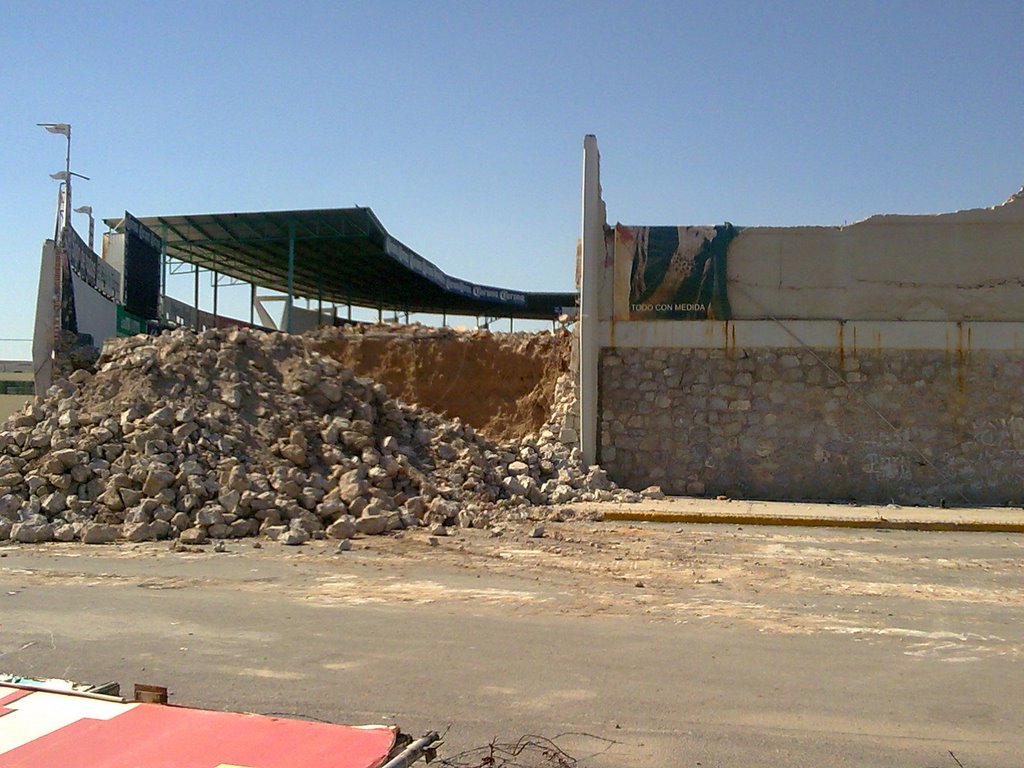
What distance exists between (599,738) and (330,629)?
113 inches

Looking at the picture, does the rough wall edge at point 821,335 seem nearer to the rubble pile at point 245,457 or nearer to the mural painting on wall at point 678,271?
the mural painting on wall at point 678,271

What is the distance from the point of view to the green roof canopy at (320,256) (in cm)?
2836

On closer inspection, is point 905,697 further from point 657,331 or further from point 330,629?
point 657,331

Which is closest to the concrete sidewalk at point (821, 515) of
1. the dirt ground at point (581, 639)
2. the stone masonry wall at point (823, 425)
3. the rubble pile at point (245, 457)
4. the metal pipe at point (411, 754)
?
the stone masonry wall at point (823, 425)

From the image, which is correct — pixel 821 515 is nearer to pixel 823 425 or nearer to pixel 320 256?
pixel 823 425

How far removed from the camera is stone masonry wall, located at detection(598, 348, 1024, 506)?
15.5 metres

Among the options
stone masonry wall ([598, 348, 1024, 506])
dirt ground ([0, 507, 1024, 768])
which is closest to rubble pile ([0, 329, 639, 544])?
dirt ground ([0, 507, 1024, 768])

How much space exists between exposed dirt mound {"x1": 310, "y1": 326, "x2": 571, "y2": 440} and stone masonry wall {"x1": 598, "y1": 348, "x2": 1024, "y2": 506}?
2.73m

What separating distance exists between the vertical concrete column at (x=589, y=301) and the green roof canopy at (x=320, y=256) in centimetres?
1233

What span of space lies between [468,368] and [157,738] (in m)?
17.1

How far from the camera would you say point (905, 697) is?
527 cm

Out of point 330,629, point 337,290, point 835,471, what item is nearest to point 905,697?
point 330,629

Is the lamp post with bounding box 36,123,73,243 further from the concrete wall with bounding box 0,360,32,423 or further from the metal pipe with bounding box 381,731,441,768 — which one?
the metal pipe with bounding box 381,731,441,768

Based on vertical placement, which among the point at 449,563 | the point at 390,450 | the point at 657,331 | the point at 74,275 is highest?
the point at 74,275
